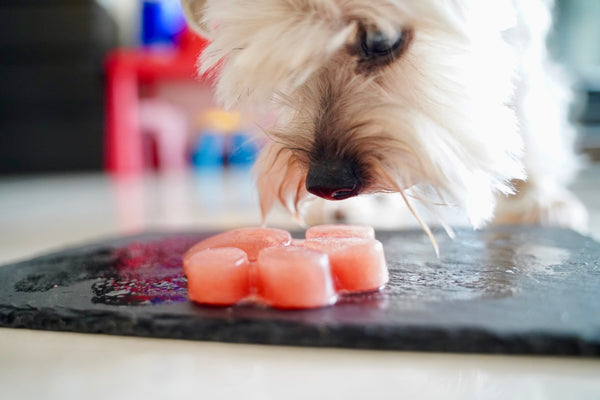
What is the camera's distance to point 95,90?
21.3 feet

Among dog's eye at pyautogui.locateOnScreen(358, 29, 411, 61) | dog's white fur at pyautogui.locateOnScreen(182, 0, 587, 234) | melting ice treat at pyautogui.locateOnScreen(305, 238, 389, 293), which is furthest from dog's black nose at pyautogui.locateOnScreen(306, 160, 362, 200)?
dog's eye at pyautogui.locateOnScreen(358, 29, 411, 61)

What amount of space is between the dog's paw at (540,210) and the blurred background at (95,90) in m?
4.29

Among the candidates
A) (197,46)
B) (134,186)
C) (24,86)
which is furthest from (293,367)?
(24,86)

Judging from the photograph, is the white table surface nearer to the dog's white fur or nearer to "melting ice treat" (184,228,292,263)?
"melting ice treat" (184,228,292,263)

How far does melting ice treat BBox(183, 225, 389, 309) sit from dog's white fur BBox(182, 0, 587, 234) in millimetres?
189

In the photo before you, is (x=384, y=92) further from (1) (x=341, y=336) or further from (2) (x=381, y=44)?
(1) (x=341, y=336)

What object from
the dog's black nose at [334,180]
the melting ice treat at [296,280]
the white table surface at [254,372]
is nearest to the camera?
the white table surface at [254,372]

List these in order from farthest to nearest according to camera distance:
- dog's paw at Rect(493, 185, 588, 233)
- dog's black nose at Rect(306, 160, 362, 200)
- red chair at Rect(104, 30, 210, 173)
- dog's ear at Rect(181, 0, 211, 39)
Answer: red chair at Rect(104, 30, 210, 173) → dog's paw at Rect(493, 185, 588, 233) → dog's ear at Rect(181, 0, 211, 39) → dog's black nose at Rect(306, 160, 362, 200)

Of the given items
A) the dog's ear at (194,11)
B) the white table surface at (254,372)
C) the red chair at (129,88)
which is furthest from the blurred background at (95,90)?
the white table surface at (254,372)

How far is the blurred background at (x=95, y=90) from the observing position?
6.27 meters

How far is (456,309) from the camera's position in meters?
0.89

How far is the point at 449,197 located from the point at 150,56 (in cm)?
557

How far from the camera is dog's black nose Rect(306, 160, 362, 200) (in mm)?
1122

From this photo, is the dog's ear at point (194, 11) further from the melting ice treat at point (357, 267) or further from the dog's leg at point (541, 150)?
the dog's leg at point (541, 150)
